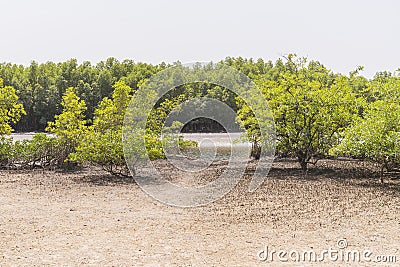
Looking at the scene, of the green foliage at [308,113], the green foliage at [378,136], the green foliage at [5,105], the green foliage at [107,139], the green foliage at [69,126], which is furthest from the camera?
the green foliage at [5,105]

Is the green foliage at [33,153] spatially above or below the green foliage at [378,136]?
below

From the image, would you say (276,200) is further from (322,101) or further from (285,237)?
(322,101)

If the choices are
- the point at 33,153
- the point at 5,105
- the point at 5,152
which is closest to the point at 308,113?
the point at 33,153

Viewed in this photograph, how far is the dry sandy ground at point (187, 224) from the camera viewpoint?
6398mm

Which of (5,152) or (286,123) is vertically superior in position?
(286,123)

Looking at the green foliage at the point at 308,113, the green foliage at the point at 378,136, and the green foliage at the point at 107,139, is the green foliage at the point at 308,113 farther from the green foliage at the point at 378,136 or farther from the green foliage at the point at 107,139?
the green foliage at the point at 107,139

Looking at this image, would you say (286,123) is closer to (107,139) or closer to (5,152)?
(107,139)

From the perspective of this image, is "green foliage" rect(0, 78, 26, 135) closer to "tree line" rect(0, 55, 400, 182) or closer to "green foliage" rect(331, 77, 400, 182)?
"tree line" rect(0, 55, 400, 182)

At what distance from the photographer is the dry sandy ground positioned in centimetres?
640

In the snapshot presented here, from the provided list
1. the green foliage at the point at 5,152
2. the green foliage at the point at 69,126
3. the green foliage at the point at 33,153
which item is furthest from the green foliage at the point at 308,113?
the green foliage at the point at 5,152

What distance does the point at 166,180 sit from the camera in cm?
1457

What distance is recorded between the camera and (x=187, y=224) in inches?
328

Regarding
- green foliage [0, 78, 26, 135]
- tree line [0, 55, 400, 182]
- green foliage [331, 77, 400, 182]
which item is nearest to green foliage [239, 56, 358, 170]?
tree line [0, 55, 400, 182]

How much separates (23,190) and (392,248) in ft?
30.9
